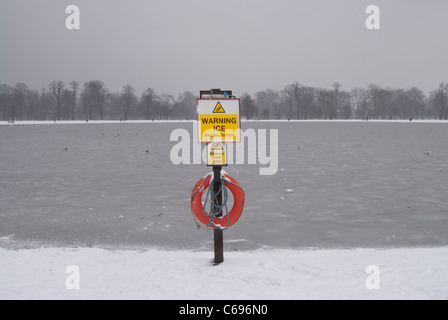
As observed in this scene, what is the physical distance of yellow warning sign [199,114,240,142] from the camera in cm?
420

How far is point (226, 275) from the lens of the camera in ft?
12.8

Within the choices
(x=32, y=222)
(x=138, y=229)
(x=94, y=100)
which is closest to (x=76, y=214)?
(x=32, y=222)

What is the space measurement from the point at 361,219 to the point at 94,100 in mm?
112092

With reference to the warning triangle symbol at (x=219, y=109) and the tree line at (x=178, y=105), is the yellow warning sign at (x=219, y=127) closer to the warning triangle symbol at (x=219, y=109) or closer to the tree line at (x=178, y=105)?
the warning triangle symbol at (x=219, y=109)

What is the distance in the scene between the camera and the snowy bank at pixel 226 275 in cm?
348

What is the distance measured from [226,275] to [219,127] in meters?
1.49

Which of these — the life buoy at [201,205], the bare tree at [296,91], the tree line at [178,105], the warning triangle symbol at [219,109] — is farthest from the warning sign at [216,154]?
the bare tree at [296,91]

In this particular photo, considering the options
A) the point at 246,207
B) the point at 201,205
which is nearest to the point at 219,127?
the point at 201,205

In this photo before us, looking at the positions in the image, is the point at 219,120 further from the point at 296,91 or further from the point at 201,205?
the point at 296,91

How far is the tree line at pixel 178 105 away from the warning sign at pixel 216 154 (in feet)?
334

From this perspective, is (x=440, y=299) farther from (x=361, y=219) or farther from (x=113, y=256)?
(x=361, y=219)

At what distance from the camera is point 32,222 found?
6895 mm

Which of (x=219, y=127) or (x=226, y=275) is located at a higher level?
(x=219, y=127)

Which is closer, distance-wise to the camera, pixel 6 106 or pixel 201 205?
pixel 201 205
